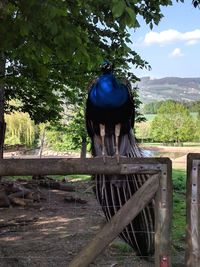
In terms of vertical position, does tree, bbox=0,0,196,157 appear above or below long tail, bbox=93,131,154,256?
above

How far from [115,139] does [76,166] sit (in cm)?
107

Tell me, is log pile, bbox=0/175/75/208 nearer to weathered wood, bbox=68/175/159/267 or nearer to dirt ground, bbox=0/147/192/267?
dirt ground, bbox=0/147/192/267

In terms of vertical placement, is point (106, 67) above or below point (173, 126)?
above

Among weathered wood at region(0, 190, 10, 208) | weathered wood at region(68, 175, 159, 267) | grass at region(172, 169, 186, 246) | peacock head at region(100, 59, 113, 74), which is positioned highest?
peacock head at region(100, 59, 113, 74)

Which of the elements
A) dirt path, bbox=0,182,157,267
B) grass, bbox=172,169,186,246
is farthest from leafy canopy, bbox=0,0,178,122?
grass, bbox=172,169,186,246

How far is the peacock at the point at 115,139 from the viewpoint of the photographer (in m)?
4.07

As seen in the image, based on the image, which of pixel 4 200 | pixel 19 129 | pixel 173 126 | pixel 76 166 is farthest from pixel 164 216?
pixel 173 126

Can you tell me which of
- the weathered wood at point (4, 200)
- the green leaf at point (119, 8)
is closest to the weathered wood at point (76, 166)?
the green leaf at point (119, 8)

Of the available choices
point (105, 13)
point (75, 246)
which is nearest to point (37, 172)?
point (105, 13)

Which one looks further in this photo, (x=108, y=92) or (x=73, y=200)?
(x=73, y=200)

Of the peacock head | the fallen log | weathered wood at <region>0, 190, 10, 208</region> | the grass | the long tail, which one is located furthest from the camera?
the fallen log

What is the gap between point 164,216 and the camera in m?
3.29

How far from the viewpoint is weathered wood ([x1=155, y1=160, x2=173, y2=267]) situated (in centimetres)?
324

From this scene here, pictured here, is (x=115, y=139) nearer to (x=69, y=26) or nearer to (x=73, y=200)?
(x=69, y=26)
